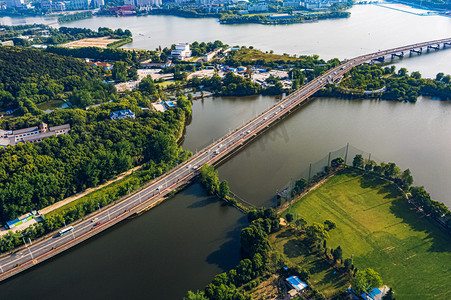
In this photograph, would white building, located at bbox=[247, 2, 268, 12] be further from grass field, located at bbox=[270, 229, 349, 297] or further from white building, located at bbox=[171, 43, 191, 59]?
grass field, located at bbox=[270, 229, 349, 297]

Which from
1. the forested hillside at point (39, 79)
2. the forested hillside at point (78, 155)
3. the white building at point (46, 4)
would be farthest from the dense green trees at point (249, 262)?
the white building at point (46, 4)

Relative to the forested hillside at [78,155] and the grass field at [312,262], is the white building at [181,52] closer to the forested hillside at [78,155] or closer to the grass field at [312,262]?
the forested hillside at [78,155]

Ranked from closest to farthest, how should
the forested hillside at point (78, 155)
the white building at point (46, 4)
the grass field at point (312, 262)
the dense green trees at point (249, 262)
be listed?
the dense green trees at point (249, 262) → the grass field at point (312, 262) → the forested hillside at point (78, 155) → the white building at point (46, 4)

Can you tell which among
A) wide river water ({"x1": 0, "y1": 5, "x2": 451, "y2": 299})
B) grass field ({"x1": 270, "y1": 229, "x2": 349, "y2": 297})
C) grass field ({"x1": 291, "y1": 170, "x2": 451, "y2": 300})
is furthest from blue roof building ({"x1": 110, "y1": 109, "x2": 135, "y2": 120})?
grass field ({"x1": 270, "y1": 229, "x2": 349, "y2": 297})

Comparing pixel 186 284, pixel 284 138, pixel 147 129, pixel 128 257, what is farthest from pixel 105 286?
pixel 284 138

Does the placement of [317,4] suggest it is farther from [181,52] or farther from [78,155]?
[78,155]

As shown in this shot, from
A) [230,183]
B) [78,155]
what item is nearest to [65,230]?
[78,155]
